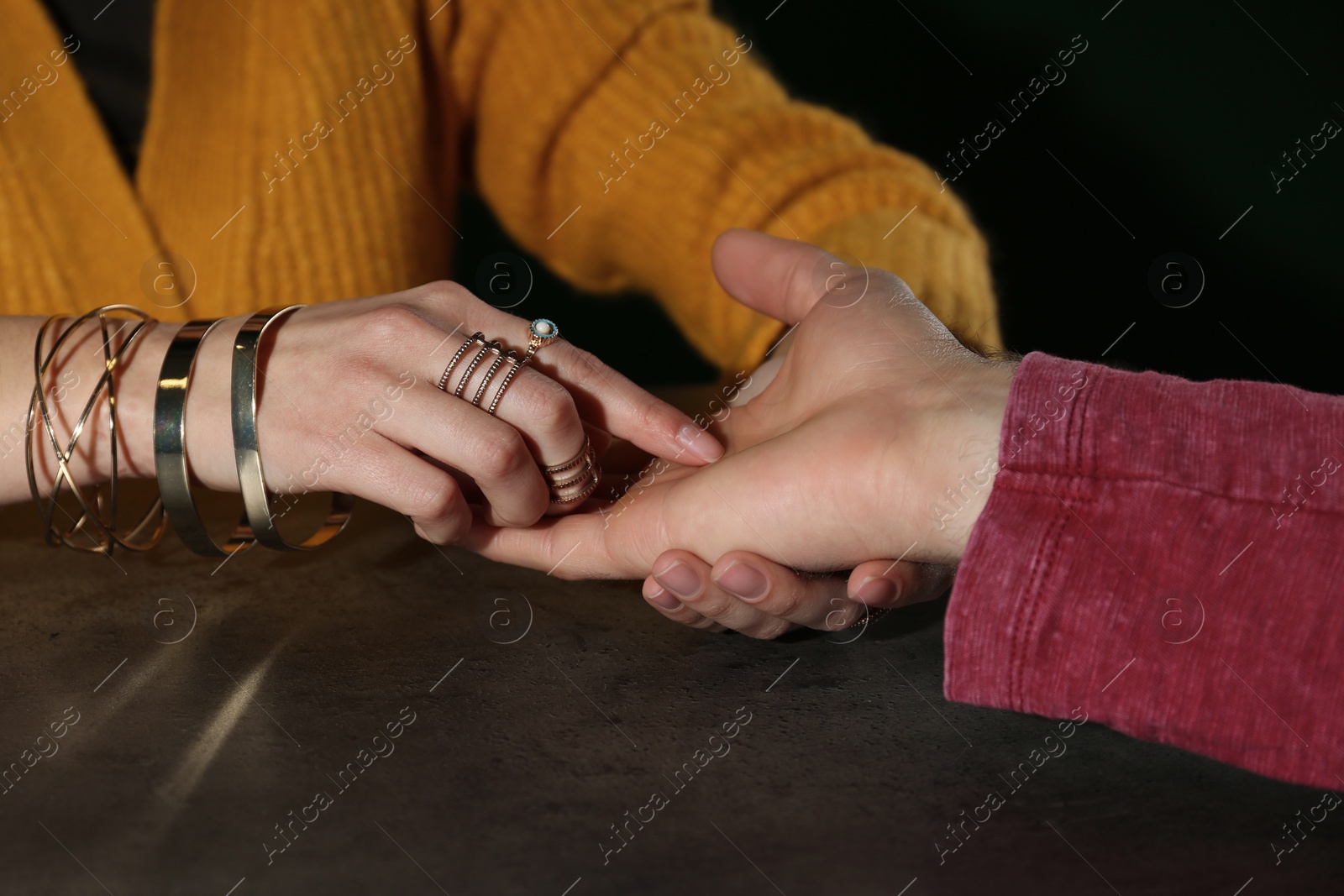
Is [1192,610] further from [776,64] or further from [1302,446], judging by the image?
[776,64]

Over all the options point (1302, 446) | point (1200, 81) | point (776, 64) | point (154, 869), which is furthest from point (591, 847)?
point (1200, 81)

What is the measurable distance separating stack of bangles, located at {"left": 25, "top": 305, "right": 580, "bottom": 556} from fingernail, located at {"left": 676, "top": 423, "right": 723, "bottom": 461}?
7 cm

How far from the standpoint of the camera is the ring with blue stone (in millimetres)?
667

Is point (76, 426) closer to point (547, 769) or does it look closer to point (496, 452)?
point (496, 452)

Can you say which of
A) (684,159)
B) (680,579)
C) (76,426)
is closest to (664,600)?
(680,579)

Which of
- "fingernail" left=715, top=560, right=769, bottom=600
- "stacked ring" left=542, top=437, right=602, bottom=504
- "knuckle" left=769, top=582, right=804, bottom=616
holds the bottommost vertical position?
"knuckle" left=769, top=582, right=804, bottom=616

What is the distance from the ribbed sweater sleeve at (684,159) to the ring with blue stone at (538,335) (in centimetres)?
33

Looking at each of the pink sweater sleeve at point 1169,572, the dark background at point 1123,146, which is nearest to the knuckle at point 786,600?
the pink sweater sleeve at point 1169,572

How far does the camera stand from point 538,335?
0.67m

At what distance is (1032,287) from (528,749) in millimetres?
1659

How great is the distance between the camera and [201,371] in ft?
2.17

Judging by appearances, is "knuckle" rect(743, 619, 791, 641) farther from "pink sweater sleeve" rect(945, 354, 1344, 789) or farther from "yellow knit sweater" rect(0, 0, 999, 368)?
"yellow knit sweater" rect(0, 0, 999, 368)

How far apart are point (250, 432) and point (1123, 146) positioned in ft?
5.51

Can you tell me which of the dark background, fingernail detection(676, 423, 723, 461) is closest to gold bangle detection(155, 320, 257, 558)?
fingernail detection(676, 423, 723, 461)
